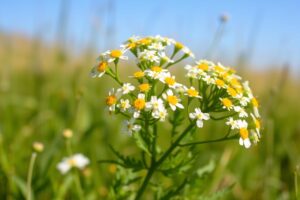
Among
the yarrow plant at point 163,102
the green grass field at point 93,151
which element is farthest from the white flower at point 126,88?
the green grass field at point 93,151

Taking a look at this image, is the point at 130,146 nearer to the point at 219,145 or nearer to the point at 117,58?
the point at 219,145

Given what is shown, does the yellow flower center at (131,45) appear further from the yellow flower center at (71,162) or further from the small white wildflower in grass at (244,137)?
the yellow flower center at (71,162)

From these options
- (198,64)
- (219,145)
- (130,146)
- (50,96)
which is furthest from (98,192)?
Answer: (50,96)

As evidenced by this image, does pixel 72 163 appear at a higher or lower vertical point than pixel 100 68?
lower

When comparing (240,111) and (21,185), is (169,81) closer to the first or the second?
(240,111)

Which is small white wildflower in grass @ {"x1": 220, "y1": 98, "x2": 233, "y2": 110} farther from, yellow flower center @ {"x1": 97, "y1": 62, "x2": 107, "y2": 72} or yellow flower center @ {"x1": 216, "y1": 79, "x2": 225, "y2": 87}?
yellow flower center @ {"x1": 97, "y1": 62, "x2": 107, "y2": 72}

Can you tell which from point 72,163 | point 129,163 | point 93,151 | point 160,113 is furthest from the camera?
point 93,151

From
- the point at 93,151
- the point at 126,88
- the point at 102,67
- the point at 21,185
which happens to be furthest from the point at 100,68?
the point at 93,151
